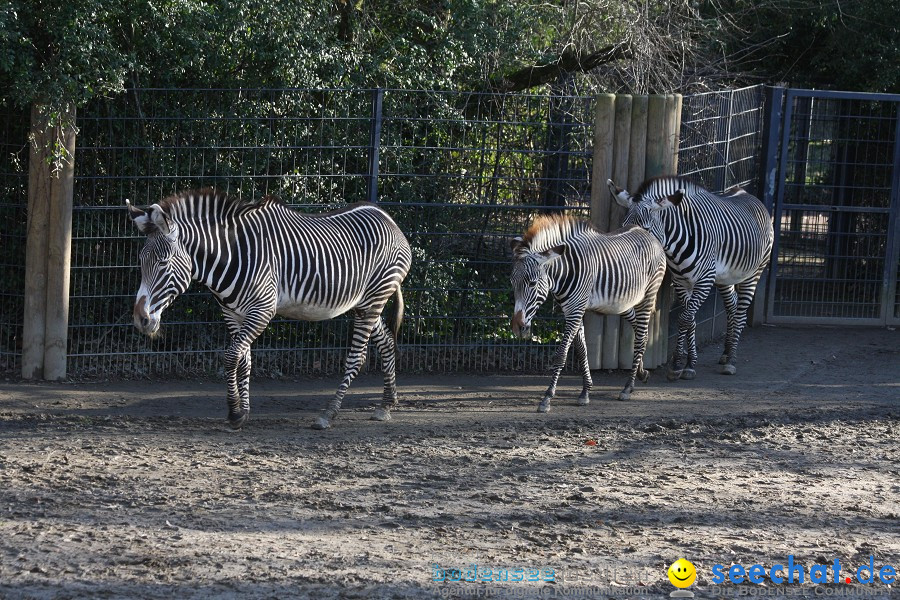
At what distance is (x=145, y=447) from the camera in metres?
7.39

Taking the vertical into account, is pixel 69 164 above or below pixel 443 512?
above

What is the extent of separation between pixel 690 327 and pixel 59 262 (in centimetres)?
569

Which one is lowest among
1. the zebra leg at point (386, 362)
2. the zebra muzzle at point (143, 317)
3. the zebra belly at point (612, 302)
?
the zebra leg at point (386, 362)

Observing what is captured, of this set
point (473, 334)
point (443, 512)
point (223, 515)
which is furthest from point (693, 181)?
point (223, 515)

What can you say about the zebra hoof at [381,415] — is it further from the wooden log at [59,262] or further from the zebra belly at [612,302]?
the wooden log at [59,262]

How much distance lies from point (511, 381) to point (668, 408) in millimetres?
1571

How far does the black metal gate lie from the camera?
1271cm

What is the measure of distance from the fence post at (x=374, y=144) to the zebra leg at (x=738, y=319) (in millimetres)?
3780

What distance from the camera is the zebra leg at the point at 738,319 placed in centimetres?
1060

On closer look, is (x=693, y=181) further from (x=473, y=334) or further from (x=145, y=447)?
(x=145, y=447)

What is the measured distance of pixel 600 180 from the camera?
33.4 feet

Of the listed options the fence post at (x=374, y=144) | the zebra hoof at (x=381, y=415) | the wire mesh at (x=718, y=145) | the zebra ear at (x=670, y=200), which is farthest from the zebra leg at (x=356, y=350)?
A: the wire mesh at (x=718, y=145)

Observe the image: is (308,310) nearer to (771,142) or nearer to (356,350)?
(356,350)

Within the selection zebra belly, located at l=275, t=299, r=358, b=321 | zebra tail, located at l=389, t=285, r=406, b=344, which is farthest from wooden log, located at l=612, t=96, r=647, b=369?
zebra belly, located at l=275, t=299, r=358, b=321
